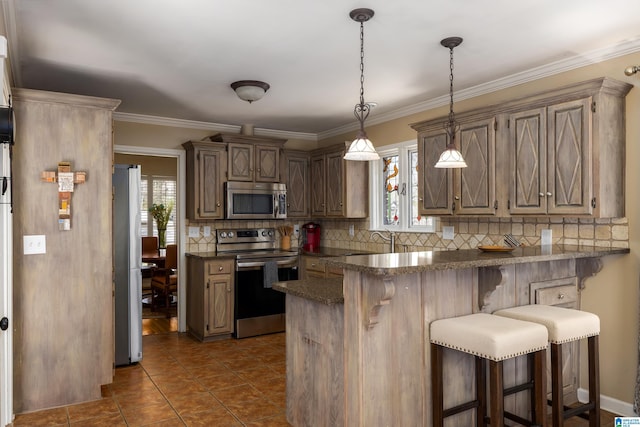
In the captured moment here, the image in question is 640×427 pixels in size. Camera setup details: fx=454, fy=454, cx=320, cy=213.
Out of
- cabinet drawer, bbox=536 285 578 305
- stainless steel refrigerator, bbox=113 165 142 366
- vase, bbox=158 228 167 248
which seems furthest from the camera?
vase, bbox=158 228 167 248

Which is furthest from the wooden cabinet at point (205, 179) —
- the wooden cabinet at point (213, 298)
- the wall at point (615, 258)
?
the wall at point (615, 258)

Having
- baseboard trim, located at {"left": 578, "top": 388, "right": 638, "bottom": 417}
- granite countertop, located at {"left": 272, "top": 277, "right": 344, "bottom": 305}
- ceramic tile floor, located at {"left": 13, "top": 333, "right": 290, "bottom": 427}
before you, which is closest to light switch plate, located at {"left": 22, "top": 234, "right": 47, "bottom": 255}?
ceramic tile floor, located at {"left": 13, "top": 333, "right": 290, "bottom": 427}

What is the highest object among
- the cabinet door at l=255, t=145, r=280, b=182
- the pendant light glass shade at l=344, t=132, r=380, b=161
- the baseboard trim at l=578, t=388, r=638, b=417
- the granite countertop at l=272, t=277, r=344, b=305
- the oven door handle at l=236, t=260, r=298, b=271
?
the cabinet door at l=255, t=145, r=280, b=182

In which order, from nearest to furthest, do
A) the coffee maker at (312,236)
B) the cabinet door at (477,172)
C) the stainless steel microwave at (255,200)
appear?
the cabinet door at (477,172)
the stainless steel microwave at (255,200)
the coffee maker at (312,236)

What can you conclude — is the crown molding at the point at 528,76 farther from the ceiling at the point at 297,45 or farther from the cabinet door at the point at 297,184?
the cabinet door at the point at 297,184

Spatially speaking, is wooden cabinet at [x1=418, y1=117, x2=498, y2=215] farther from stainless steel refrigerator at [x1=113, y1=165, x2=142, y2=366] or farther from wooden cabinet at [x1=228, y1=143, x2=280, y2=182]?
stainless steel refrigerator at [x1=113, y1=165, x2=142, y2=366]

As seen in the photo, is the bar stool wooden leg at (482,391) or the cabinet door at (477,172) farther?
the cabinet door at (477,172)

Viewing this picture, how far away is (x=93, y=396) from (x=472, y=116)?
3.62 metres

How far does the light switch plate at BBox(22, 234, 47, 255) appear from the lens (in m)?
3.14

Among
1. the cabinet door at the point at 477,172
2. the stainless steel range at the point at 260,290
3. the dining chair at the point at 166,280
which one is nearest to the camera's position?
the cabinet door at the point at 477,172

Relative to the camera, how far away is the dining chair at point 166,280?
251 inches

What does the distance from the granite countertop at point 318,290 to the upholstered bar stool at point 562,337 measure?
38.8 inches

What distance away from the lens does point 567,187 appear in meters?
3.04

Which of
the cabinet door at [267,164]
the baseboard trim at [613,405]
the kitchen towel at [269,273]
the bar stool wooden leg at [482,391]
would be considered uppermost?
the cabinet door at [267,164]
